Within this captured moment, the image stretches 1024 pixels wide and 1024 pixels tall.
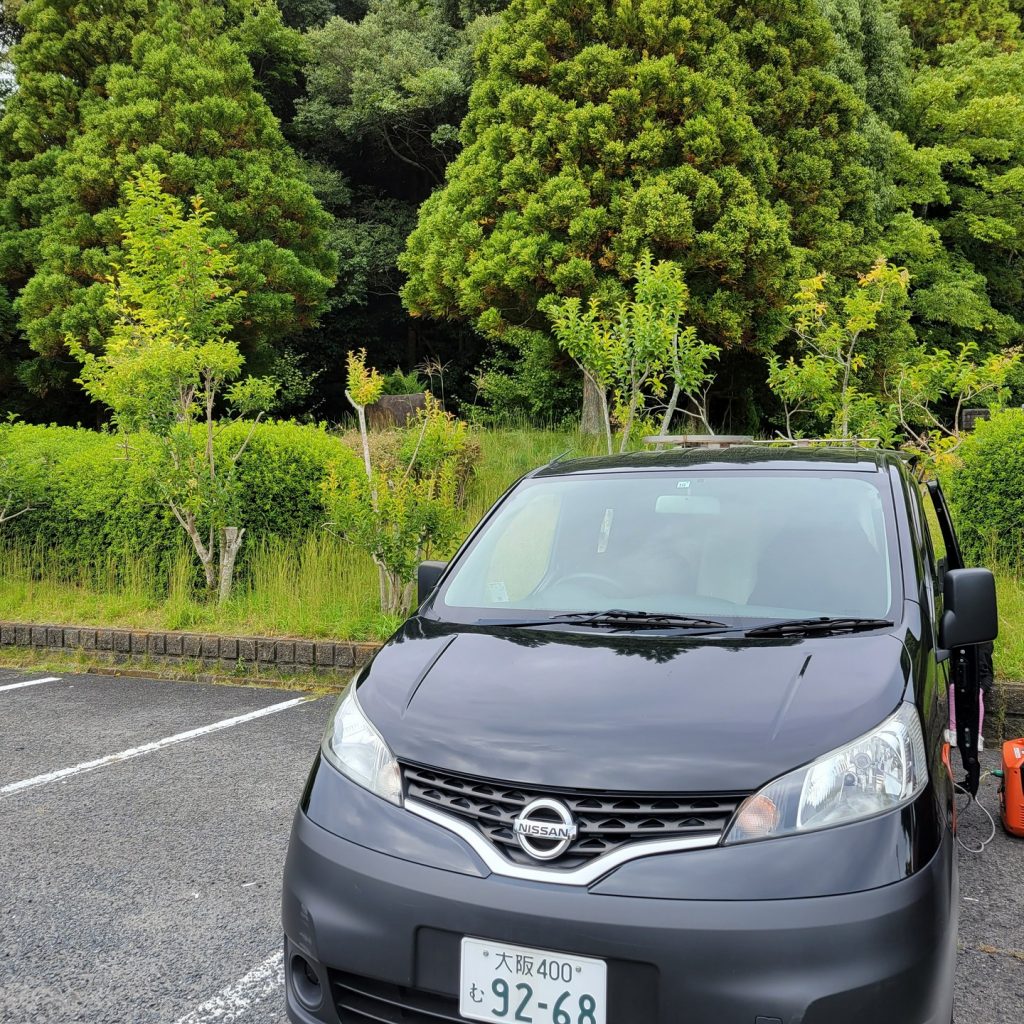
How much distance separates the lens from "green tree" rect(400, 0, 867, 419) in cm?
1531

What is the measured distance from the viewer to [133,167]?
18.3 metres

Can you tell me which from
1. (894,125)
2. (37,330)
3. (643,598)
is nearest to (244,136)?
(37,330)

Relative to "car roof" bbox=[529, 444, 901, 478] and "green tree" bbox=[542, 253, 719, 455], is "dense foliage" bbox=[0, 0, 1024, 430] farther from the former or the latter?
"car roof" bbox=[529, 444, 901, 478]

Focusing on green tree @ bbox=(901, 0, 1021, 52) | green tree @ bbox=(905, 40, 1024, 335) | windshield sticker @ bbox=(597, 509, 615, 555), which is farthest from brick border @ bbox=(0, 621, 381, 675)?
green tree @ bbox=(901, 0, 1021, 52)

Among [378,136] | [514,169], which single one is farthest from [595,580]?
[378,136]

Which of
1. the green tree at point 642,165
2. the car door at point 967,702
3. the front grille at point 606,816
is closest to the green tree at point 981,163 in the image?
the green tree at point 642,165

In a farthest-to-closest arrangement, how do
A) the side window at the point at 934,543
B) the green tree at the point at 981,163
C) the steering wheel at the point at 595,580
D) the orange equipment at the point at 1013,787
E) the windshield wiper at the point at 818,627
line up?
the green tree at the point at 981,163
the orange equipment at the point at 1013,787
the side window at the point at 934,543
the steering wheel at the point at 595,580
the windshield wiper at the point at 818,627

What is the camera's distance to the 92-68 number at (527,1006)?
1.83 meters

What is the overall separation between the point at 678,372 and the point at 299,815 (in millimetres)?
Result: 6661

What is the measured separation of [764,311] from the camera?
53.3ft

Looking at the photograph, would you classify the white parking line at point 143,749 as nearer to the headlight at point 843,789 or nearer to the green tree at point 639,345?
the green tree at point 639,345

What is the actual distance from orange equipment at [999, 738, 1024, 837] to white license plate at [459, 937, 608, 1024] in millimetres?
2655

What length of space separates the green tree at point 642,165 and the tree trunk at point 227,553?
8.65 metres

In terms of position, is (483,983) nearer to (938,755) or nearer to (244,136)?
(938,755)
